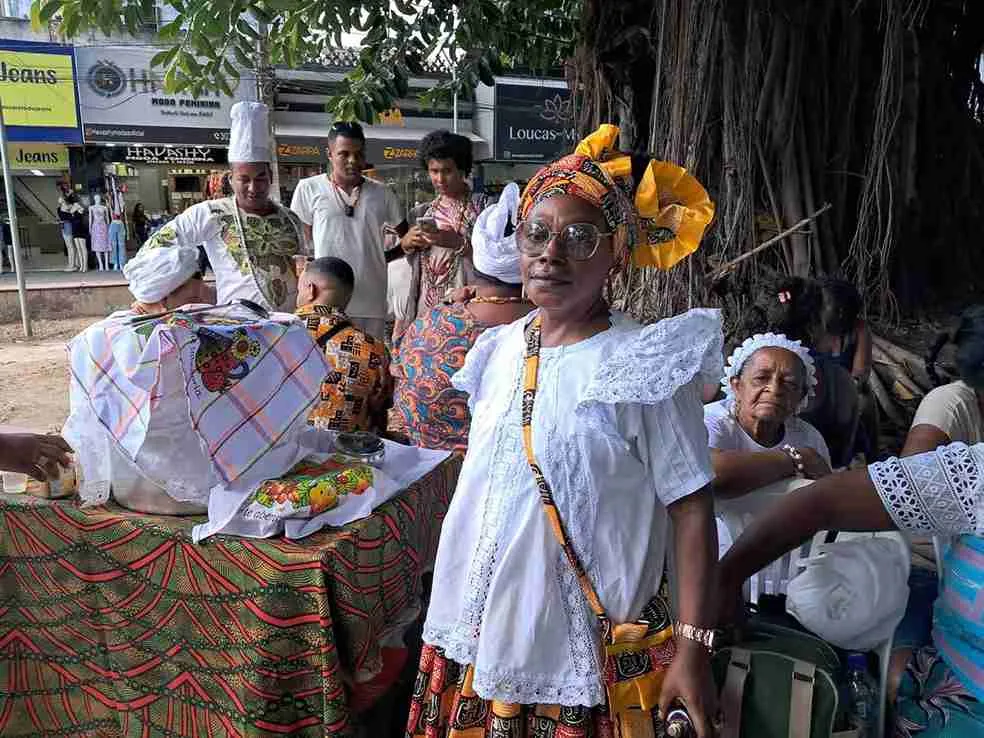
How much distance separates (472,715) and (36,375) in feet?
27.3

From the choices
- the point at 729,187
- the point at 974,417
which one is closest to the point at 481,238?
the point at 974,417

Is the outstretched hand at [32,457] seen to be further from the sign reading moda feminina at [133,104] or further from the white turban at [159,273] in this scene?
the sign reading moda feminina at [133,104]

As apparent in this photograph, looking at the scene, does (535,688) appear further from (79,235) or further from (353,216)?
(79,235)

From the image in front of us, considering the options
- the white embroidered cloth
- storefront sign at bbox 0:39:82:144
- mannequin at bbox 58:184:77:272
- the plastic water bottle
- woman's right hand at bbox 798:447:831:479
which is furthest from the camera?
mannequin at bbox 58:184:77:272

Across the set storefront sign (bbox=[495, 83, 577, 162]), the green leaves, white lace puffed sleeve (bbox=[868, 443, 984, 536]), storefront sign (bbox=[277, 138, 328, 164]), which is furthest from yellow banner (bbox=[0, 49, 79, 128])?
white lace puffed sleeve (bbox=[868, 443, 984, 536])

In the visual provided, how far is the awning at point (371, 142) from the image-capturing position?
18281 mm

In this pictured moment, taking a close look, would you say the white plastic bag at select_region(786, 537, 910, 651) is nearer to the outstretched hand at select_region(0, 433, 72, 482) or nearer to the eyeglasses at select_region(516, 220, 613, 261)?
the eyeglasses at select_region(516, 220, 613, 261)

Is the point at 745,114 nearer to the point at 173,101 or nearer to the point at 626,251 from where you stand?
the point at 626,251

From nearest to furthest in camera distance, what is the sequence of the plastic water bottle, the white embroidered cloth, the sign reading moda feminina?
1. the plastic water bottle
2. the white embroidered cloth
3. the sign reading moda feminina

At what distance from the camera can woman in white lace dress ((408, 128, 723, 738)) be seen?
4.27 ft

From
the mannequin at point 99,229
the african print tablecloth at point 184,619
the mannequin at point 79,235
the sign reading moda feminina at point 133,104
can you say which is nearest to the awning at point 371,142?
the sign reading moda feminina at point 133,104

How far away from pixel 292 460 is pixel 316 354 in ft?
0.97

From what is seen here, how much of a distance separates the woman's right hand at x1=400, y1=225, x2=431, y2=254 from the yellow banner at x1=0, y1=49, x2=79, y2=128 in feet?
51.6

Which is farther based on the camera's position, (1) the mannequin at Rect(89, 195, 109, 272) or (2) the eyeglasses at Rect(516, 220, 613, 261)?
(1) the mannequin at Rect(89, 195, 109, 272)
